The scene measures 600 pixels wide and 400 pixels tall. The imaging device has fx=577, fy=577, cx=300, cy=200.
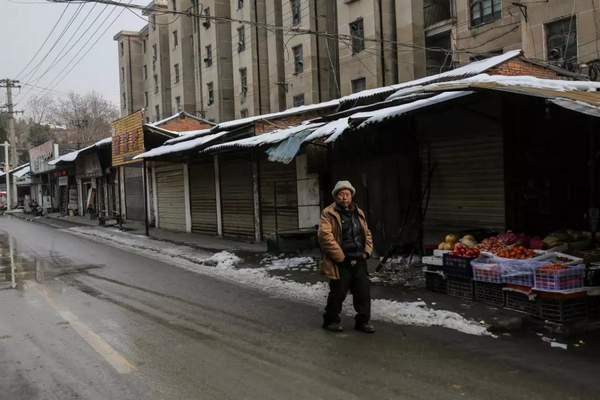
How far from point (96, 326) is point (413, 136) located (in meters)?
6.98

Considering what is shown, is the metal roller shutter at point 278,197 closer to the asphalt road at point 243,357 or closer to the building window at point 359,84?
the asphalt road at point 243,357

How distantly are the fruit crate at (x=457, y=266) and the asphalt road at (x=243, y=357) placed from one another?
169 cm

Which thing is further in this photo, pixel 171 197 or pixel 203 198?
pixel 171 197

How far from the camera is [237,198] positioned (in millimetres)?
18672

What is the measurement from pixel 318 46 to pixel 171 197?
21.3 m

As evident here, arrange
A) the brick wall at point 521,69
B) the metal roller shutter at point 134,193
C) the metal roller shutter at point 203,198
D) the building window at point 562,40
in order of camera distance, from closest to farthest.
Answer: the brick wall at point 521,69 → the metal roller shutter at point 203,198 → the building window at point 562,40 → the metal roller shutter at point 134,193

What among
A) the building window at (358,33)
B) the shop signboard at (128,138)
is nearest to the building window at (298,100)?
the building window at (358,33)

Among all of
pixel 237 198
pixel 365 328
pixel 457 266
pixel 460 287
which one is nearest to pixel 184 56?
pixel 237 198

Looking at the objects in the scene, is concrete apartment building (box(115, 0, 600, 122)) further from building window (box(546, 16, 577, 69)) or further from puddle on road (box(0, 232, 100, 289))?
puddle on road (box(0, 232, 100, 289))

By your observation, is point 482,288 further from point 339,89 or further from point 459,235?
point 339,89

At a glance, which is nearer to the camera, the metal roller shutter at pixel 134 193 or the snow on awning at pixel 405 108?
the snow on awning at pixel 405 108

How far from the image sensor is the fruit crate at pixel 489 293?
7.61 m

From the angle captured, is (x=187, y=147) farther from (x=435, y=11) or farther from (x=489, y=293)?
(x=435, y=11)

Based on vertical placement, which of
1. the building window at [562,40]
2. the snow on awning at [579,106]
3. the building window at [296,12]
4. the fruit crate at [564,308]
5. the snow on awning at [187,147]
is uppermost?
the building window at [296,12]
